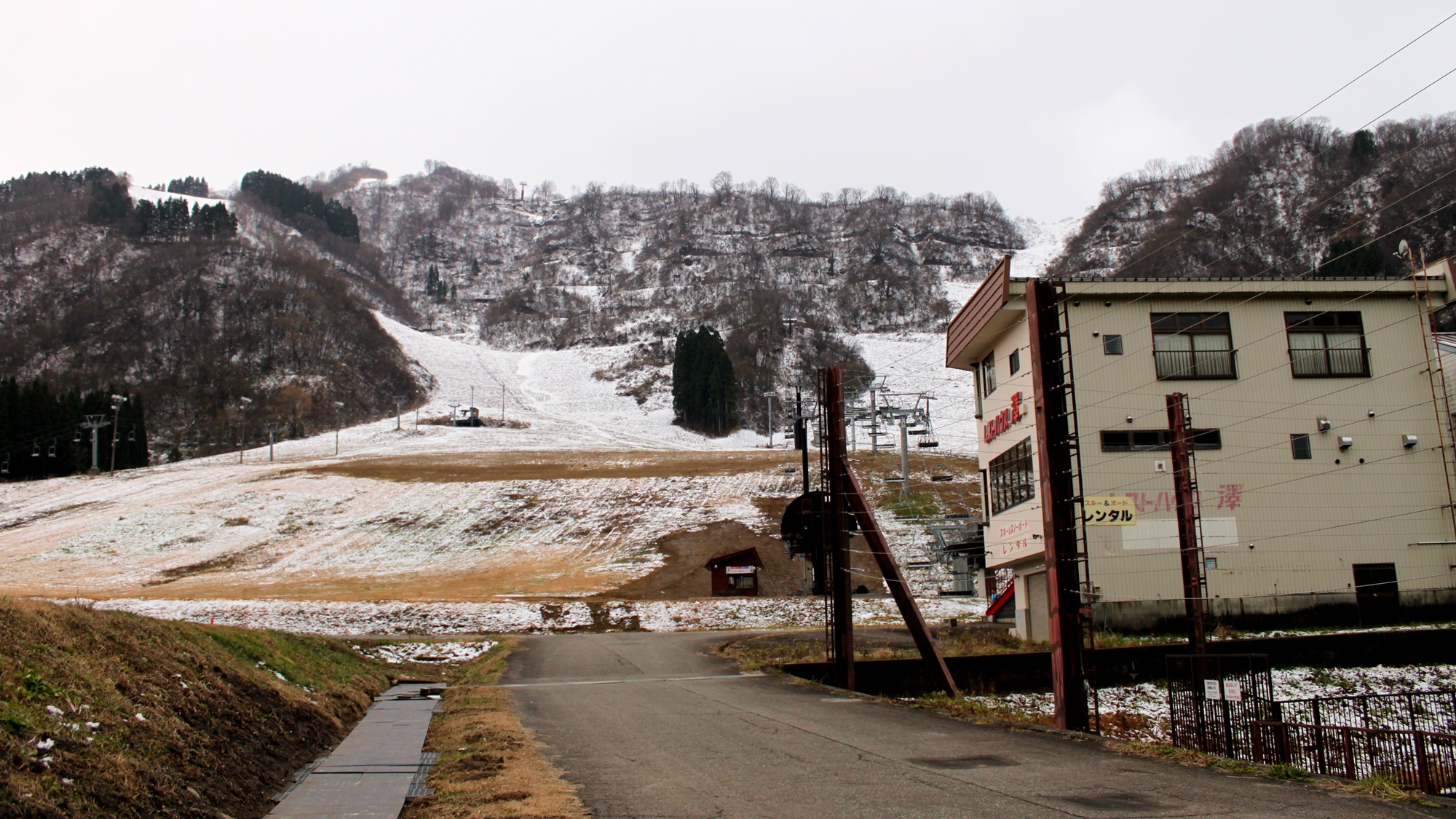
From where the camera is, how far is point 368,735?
13.9 m

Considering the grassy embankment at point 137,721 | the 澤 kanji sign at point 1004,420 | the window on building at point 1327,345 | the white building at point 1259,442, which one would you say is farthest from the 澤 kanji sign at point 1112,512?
the grassy embankment at point 137,721

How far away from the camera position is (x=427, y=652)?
99.2 feet

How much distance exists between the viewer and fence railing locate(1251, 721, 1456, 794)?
11.0 meters

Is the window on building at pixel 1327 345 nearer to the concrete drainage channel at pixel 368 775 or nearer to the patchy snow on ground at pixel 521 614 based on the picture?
the patchy snow on ground at pixel 521 614

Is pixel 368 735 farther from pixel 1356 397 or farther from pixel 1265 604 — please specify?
pixel 1356 397

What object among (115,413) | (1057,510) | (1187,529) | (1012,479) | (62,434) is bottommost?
(1187,529)

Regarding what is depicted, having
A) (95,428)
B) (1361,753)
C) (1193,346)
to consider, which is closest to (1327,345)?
(1193,346)

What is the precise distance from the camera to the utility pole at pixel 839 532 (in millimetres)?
21531

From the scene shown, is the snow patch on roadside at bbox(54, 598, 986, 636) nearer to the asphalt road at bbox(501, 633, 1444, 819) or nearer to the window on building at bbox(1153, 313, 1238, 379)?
the window on building at bbox(1153, 313, 1238, 379)

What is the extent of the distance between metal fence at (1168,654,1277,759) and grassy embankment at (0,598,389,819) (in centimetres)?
1248

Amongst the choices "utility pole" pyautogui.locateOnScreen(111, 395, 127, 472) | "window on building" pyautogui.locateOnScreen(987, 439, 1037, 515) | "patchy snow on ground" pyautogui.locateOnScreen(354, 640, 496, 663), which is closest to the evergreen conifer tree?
"utility pole" pyautogui.locateOnScreen(111, 395, 127, 472)

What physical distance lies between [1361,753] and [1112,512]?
15.8 meters

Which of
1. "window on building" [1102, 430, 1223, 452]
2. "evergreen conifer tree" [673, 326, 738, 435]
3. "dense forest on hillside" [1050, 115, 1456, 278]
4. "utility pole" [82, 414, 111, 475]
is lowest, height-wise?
"window on building" [1102, 430, 1223, 452]

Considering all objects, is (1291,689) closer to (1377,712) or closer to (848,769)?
(1377,712)
